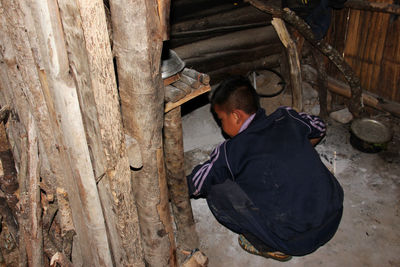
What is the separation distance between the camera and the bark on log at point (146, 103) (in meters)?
1.61

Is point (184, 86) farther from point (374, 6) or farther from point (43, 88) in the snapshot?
point (374, 6)

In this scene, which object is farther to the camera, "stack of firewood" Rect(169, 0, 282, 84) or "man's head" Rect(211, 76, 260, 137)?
"stack of firewood" Rect(169, 0, 282, 84)

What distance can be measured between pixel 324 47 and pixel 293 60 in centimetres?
46

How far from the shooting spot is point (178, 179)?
299 centimetres

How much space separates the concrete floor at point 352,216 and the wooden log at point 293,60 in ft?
2.26

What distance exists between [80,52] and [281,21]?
381 centimetres

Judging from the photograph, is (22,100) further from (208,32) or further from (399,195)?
(399,195)

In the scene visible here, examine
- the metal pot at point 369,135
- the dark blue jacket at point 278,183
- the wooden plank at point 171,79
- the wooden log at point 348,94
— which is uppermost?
the wooden plank at point 171,79

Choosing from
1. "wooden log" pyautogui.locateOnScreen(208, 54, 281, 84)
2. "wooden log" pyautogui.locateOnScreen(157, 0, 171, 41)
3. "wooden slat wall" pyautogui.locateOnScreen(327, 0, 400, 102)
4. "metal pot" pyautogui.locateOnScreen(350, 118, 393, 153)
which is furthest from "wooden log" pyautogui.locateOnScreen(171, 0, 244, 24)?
"wooden log" pyautogui.locateOnScreen(157, 0, 171, 41)

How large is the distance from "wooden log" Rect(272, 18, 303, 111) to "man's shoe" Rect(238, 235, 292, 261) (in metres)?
2.58

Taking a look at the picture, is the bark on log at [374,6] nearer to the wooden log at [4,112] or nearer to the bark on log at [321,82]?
the bark on log at [321,82]

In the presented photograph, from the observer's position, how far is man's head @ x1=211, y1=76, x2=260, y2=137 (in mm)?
3217

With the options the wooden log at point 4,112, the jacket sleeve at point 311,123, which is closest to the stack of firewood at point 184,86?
the wooden log at point 4,112

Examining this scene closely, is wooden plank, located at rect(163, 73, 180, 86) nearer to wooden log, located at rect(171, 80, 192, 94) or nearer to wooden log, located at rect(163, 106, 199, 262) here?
wooden log, located at rect(171, 80, 192, 94)
